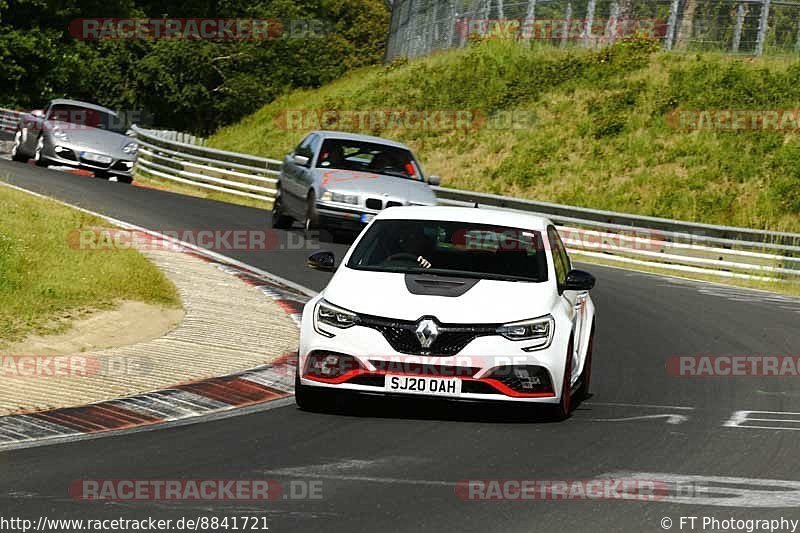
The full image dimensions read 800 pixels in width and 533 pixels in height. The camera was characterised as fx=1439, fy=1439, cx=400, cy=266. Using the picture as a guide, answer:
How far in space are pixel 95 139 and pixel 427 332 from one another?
76.0ft

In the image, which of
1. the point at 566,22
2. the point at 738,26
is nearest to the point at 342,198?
the point at 738,26

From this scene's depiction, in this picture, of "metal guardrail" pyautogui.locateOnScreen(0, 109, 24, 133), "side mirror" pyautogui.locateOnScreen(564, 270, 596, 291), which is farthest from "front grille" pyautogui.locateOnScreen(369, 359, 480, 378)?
"metal guardrail" pyautogui.locateOnScreen(0, 109, 24, 133)

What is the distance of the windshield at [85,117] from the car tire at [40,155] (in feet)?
2.01

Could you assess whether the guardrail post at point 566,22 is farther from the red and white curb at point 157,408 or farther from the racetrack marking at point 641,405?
the racetrack marking at point 641,405

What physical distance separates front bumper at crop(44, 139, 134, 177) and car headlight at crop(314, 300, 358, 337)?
22.2 m

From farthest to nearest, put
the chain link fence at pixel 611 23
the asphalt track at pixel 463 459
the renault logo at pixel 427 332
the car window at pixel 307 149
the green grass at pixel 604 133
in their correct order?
1. the chain link fence at pixel 611 23
2. the green grass at pixel 604 133
3. the car window at pixel 307 149
4. the renault logo at pixel 427 332
5. the asphalt track at pixel 463 459

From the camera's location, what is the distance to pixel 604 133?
1715 inches

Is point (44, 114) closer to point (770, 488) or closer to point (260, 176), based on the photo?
point (260, 176)

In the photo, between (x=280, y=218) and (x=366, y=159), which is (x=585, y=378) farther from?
(x=280, y=218)

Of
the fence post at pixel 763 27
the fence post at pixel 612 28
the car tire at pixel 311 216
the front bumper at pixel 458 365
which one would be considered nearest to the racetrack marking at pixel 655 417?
the front bumper at pixel 458 365

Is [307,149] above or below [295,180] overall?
above

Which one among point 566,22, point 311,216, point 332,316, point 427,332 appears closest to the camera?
point 427,332

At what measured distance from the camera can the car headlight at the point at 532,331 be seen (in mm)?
9906

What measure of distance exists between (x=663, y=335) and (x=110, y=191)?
15.2m
